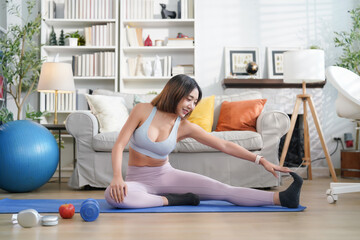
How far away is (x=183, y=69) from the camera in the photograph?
504 centimetres

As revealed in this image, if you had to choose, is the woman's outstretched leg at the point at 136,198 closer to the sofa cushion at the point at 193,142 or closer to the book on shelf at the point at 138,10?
the sofa cushion at the point at 193,142

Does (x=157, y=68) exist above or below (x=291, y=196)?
above

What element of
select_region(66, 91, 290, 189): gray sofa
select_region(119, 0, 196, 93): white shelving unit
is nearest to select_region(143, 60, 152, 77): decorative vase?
select_region(119, 0, 196, 93): white shelving unit

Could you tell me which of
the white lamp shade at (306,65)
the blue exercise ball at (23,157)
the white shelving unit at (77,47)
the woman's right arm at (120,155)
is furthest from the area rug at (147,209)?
the white shelving unit at (77,47)

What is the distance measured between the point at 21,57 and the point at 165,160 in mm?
2964

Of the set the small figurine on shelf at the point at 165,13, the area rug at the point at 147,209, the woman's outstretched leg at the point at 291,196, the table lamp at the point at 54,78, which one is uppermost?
the small figurine on shelf at the point at 165,13

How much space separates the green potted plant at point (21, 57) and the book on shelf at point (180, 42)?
1.53 meters

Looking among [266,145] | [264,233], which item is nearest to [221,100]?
[266,145]

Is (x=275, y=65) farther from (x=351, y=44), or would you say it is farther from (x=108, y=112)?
(x=108, y=112)

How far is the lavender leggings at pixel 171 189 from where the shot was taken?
230 centimetres

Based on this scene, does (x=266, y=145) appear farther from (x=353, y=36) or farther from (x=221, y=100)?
(x=353, y=36)

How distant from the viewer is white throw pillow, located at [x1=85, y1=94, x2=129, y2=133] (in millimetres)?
3621

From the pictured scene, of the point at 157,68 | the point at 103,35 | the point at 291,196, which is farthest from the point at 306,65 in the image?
the point at 103,35

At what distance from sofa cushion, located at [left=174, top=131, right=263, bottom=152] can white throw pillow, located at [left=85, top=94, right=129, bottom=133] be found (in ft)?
2.06
